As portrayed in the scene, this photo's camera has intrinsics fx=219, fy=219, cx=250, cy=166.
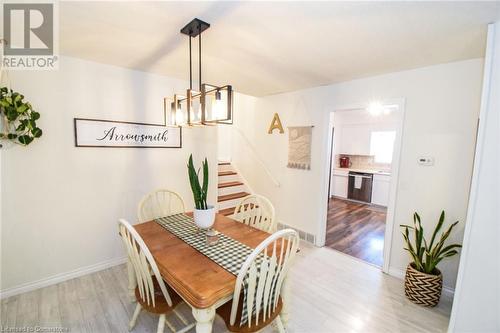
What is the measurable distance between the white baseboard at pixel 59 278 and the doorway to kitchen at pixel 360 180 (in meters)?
2.79

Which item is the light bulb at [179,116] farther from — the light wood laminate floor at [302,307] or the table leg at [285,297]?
the light wood laminate floor at [302,307]

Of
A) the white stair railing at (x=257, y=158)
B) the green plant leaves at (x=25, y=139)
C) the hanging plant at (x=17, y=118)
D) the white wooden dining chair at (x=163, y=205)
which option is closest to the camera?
the hanging plant at (x=17, y=118)

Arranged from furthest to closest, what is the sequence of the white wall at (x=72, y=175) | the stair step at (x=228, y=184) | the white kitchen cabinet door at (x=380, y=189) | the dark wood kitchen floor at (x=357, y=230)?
the white kitchen cabinet door at (x=380, y=189)
the stair step at (x=228, y=184)
the dark wood kitchen floor at (x=357, y=230)
the white wall at (x=72, y=175)

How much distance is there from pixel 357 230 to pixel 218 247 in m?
3.02

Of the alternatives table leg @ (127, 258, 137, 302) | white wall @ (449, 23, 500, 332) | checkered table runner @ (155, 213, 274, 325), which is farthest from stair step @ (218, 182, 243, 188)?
white wall @ (449, 23, 500, 332)

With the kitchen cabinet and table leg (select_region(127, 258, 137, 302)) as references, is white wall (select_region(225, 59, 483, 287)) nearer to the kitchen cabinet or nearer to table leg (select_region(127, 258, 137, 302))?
table leg (select_region(127, 258, 137, 302))

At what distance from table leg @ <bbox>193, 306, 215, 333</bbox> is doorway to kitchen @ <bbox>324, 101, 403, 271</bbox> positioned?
2.42 m

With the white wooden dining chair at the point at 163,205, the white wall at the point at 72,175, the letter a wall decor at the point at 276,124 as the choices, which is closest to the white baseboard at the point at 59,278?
the white wall at the point at 72,175

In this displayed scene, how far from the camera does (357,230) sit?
3.71m

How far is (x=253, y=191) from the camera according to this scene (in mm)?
4082

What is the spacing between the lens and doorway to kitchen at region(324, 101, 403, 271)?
3.43 meters

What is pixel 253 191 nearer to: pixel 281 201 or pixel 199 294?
pixel 281 201

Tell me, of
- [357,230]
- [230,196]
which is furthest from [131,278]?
[357,230]

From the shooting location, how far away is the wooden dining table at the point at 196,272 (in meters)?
1.09
